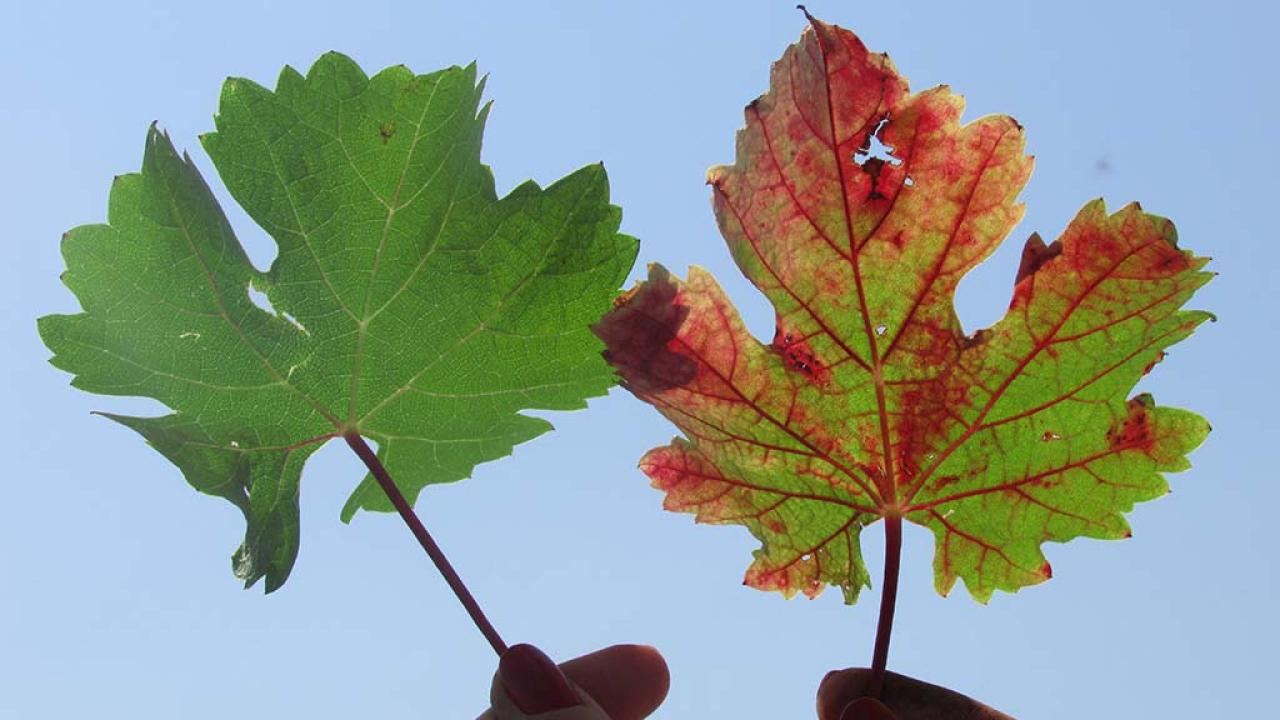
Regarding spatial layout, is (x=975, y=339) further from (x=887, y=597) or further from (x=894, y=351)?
(x=887, y=597)

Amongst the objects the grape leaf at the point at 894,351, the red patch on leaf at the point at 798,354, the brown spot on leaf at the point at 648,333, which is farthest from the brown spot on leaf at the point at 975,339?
the brown spot on leaf at the point at 648,333

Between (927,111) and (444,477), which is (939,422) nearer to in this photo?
(927,111)

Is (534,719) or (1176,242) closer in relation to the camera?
(1176,242)

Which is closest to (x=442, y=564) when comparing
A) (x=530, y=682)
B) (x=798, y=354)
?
(x=530, y=682)

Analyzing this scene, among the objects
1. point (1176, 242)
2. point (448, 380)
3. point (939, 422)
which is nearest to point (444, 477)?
point (448, 380)

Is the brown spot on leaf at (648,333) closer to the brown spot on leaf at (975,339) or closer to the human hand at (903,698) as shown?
the brown spot on leaf at (975,339)

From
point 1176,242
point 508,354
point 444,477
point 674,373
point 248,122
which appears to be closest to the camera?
point 1176,242
